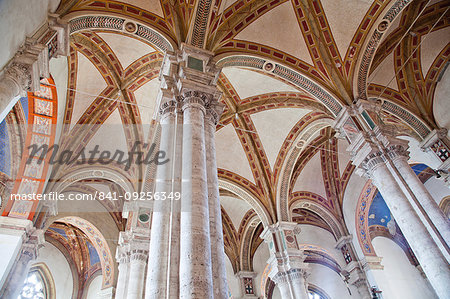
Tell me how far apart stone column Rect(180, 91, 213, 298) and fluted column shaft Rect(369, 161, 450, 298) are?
12.9 ft

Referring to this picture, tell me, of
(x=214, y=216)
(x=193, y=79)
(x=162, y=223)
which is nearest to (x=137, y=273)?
(x=162, y=223)

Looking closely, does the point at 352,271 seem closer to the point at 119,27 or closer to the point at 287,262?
the point at 287,262

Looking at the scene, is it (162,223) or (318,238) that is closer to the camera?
(162,223)

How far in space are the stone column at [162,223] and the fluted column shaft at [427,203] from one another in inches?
180

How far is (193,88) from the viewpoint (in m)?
5.78

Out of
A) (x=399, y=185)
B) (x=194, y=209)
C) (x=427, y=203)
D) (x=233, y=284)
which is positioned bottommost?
(x=194, y=209)

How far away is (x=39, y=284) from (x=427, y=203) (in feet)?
43.5

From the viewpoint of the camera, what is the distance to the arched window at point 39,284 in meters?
12.3

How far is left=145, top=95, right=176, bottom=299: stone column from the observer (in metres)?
4.04

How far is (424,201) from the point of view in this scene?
618 cm

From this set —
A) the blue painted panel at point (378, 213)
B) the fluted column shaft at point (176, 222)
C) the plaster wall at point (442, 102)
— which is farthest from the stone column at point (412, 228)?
the blue painted panel at point (378, 213)

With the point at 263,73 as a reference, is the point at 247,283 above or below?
below

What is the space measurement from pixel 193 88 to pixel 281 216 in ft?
19.5

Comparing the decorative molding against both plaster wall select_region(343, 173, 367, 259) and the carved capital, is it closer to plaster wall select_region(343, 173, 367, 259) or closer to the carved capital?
the carved capital
